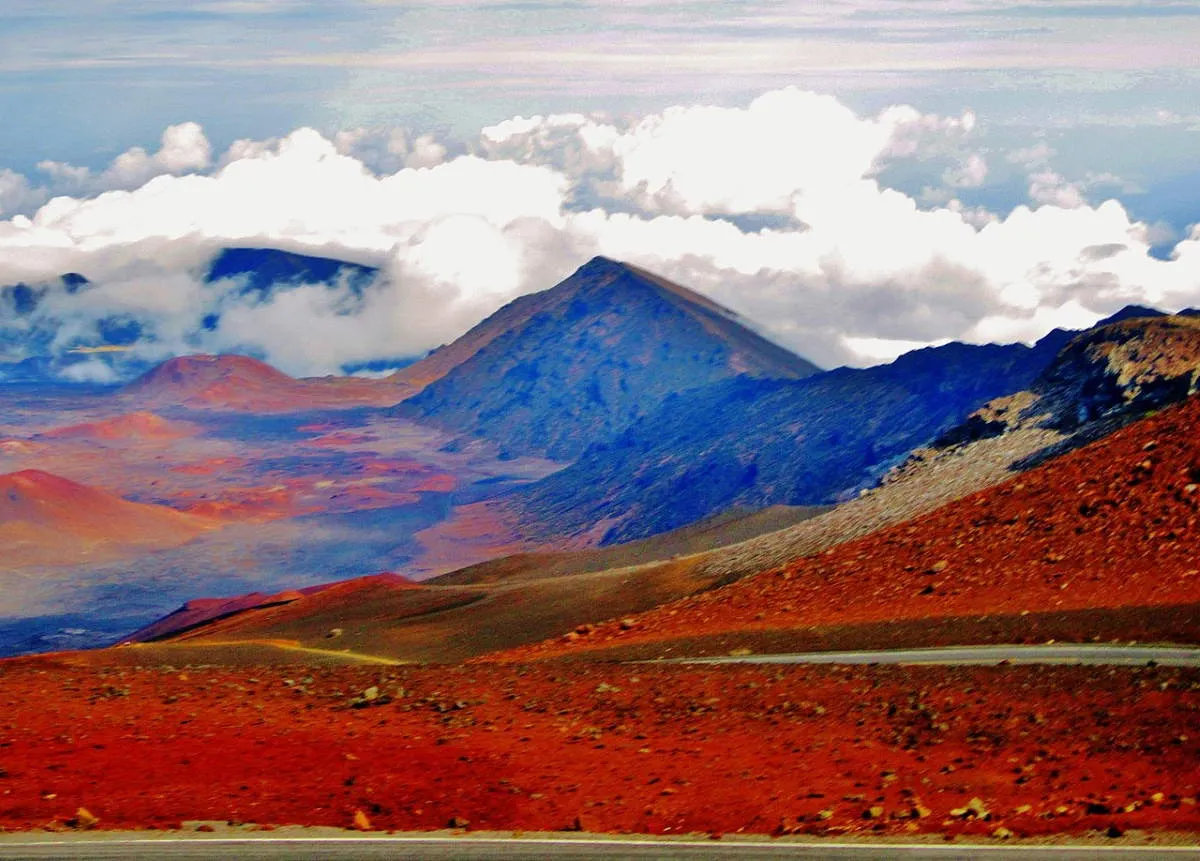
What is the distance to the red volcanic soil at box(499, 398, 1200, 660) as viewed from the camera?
43.3m

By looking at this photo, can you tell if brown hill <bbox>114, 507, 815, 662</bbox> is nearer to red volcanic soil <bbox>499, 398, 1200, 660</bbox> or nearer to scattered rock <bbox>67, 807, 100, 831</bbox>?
red volcanic soil <bbox>499, 398, 1200, 660</bbox>

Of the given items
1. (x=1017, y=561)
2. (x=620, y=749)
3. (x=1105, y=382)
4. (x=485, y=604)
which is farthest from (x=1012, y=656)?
(x=1105, y=382)

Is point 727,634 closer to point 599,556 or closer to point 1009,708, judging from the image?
point 1009,708

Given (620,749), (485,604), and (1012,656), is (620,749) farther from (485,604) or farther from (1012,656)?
(485,604)

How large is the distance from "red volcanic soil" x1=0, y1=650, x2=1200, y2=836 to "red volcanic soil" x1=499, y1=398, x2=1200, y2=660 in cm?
1137

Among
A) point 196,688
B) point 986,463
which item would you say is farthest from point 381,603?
point 196,688

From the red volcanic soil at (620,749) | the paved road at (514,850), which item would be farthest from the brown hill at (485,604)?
the paved road at (514,850)

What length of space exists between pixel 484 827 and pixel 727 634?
82.7ft

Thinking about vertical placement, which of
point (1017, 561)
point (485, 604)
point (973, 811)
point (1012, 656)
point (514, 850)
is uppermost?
point (485, 604)

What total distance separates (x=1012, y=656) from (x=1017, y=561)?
504 inches

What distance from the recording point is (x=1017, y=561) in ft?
157

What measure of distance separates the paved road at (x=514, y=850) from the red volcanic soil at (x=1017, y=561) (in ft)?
66.6

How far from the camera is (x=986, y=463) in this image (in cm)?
7862

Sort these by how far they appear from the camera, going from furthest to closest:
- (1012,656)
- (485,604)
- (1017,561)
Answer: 1. (485,604)
2. (1017,561)
3. (1012,656)
